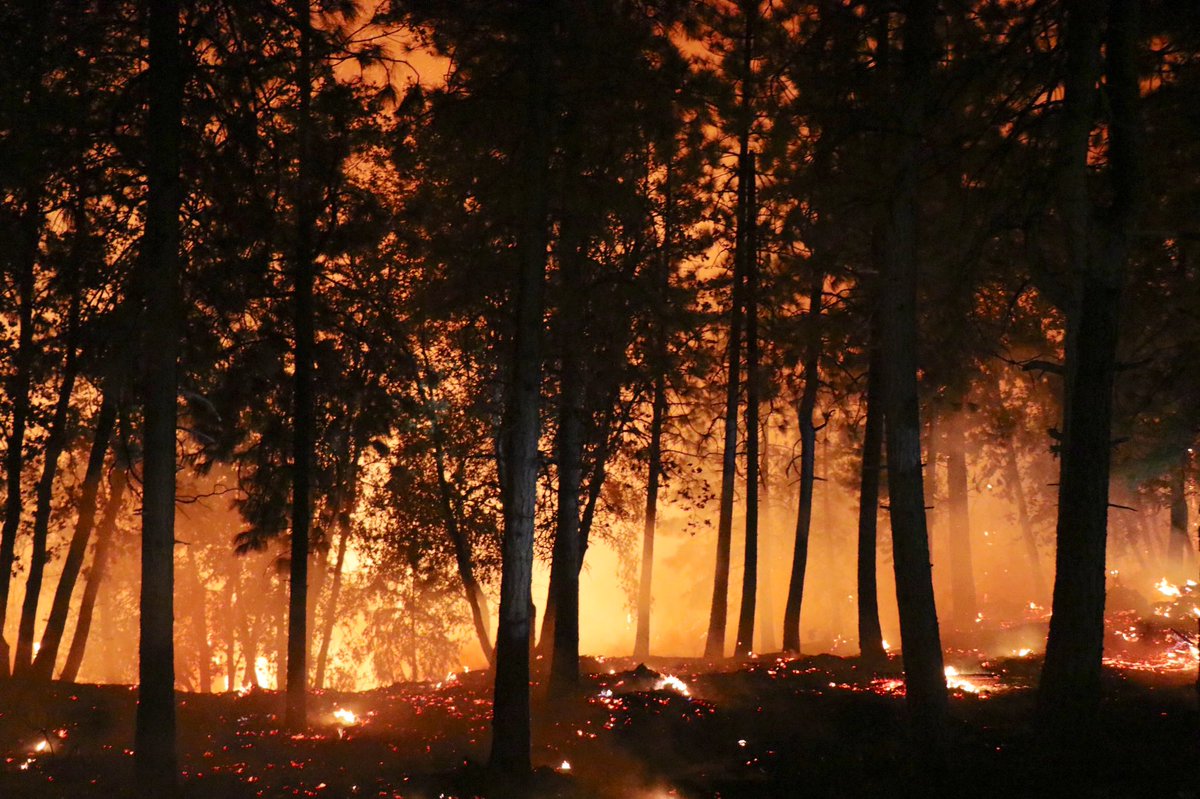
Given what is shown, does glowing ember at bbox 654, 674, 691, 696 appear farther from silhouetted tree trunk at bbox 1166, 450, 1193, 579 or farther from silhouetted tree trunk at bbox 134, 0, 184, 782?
silhouetted tree trunk at bbox 1166, 450, 1193, 579

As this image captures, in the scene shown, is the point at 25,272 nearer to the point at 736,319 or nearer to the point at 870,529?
the point at 736,319

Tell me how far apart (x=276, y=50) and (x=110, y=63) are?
6.12 feet

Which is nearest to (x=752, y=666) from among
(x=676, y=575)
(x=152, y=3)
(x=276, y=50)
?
(x=276, y=50)

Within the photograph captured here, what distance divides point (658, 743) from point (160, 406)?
292 inches

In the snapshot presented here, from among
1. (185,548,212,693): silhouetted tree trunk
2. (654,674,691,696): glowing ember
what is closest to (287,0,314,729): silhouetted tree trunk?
(654,674,691,696): glowing ember

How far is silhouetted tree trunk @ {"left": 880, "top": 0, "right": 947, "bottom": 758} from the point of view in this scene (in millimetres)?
9984

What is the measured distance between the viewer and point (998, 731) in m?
10.8

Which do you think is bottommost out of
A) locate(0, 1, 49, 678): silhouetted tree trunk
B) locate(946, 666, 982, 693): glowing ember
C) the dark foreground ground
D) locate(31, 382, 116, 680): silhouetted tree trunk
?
the dark foreground ground

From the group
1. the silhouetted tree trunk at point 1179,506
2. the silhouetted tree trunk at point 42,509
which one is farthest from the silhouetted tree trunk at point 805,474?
the silhouetted tree trunk at point 42,509

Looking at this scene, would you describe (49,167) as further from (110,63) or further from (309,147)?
(309,147)

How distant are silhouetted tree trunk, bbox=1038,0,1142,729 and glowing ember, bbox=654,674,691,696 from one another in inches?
221

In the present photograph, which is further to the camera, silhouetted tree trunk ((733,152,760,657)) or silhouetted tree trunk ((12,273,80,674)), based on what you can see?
silhouetted tree trunk ((733,152,760,657))

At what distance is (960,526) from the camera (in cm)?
3086

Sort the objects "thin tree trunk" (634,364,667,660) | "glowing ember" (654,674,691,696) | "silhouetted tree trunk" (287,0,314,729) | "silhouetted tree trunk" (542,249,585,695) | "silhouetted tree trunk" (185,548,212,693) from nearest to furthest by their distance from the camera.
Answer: "silhouetted tree trunk" (287,0,314,729)
"glowing ember" (654,674,691,696)
"silhouetted tree trunk" (542,249,585,695)
"thin tree trunk" (634,364,667,660)
"silhouetted tree trunk" (185,548,212,693)
